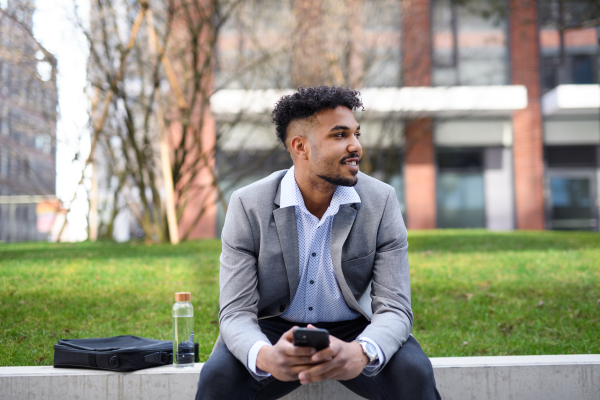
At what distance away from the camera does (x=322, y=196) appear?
307 centimetres

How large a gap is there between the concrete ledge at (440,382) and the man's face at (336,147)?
1.18 metres

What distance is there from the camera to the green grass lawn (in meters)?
4.70

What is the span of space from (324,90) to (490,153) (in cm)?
1888

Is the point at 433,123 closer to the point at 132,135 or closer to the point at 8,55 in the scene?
the point at 132,135

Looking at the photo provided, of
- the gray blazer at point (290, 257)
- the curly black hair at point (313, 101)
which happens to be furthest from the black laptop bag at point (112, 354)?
the curly black hair at point (313, 101)

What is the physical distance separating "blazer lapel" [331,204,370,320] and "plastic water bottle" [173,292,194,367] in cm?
95

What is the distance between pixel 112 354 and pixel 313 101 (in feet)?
6.02

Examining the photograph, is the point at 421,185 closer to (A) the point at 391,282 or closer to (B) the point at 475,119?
(B) the point at 475,119

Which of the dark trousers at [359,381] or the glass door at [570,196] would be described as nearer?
the dark trousers at [359,381]

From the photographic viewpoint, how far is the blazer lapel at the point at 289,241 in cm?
288

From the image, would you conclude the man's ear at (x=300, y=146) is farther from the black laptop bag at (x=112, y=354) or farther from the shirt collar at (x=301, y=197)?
the black laptop bag at (x=112, y=354)

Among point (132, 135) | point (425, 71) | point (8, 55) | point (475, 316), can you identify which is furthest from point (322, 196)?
point (425, 71)

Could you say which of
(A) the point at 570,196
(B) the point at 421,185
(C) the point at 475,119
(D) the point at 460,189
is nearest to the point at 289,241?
(B) the point at 421,185

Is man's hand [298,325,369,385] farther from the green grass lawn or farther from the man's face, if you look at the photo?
the green grass lawn
